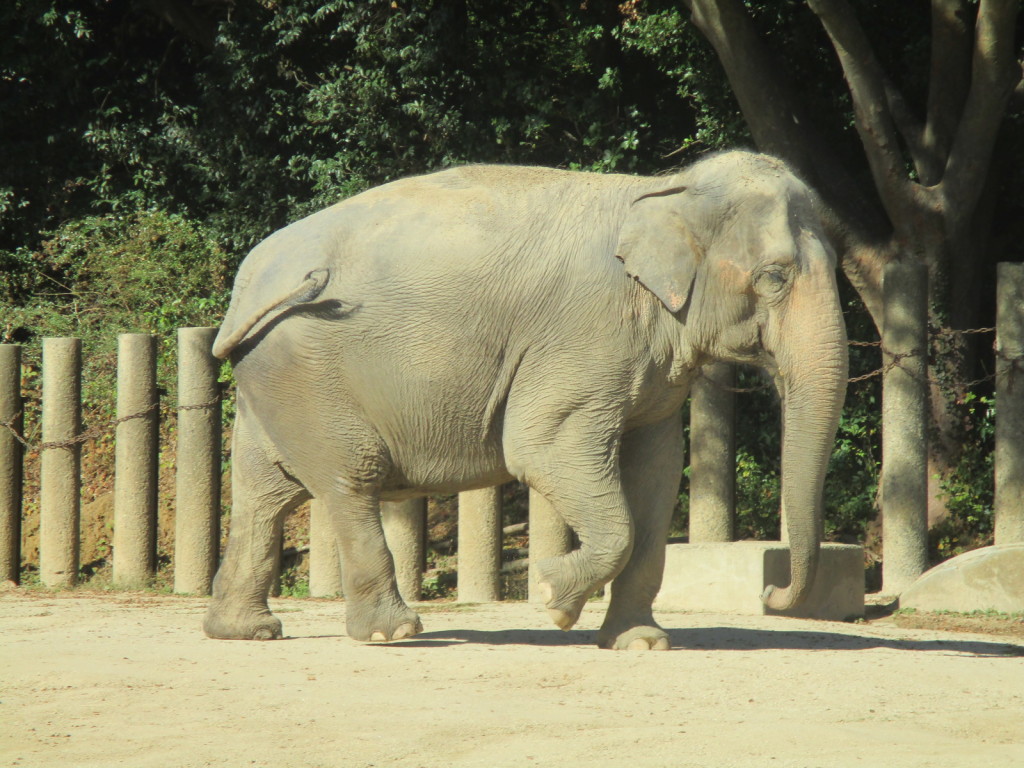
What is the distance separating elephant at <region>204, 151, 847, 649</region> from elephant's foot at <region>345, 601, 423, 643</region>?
1 centimetres

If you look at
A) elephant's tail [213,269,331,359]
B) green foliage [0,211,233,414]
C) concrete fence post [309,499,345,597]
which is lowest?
concrete fence post [309,499,345,597]

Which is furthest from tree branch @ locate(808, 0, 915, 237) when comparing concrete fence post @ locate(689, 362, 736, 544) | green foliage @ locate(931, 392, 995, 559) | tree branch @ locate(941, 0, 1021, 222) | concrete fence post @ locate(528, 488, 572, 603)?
concrete fence post @ locate(528, 488, 572, 603)

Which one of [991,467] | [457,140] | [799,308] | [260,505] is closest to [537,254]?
[799,308]

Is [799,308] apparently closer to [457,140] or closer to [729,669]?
[729,669]

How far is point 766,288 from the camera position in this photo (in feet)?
19.6

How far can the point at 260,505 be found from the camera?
266 inches

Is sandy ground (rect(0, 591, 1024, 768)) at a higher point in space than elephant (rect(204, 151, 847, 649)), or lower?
lower

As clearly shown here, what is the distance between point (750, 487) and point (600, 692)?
668 cm

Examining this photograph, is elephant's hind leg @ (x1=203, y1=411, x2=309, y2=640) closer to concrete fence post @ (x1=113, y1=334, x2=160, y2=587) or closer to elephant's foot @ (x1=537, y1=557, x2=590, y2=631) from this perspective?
elephant's foot @ (x1=537, y1=557, x2=590, y2=631)

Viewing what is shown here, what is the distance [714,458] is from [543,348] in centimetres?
327

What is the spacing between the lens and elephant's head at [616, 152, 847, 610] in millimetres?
5895

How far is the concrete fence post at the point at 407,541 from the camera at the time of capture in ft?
29.5

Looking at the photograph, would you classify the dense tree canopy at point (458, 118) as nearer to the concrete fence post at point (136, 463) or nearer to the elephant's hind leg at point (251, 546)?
the concrete fence post at point (136, 463)

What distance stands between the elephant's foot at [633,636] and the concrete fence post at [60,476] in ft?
14.7
